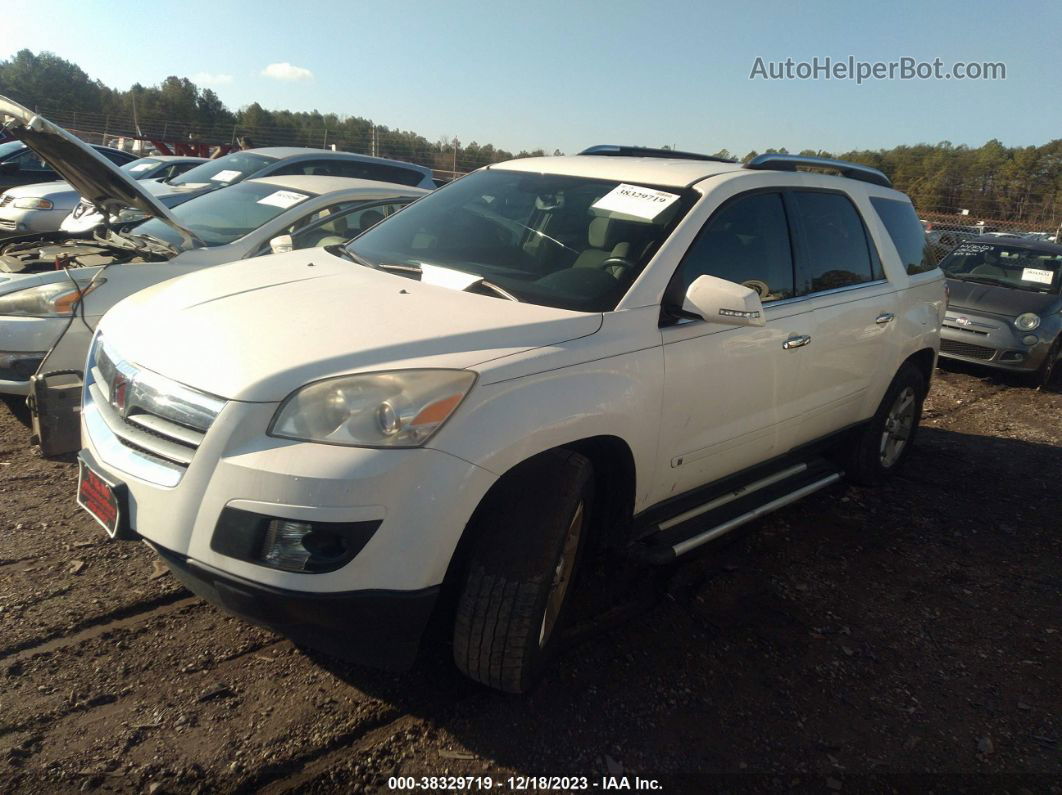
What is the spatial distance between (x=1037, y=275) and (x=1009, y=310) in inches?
39.3

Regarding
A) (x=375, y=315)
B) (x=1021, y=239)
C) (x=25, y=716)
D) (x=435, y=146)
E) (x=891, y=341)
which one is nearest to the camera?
(x=25, y=716)

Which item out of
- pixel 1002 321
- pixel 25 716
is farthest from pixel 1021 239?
pixel 25 716

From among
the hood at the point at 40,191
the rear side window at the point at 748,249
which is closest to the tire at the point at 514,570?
the rear side window at the point at 748,249

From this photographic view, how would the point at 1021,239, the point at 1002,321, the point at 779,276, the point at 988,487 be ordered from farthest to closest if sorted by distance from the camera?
the point at 1021,239 → the point at 1002,321 → the point at 988,487 → the point at 779,276

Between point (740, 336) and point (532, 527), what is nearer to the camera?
point (532, 527)

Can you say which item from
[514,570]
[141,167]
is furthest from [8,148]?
[514,570]

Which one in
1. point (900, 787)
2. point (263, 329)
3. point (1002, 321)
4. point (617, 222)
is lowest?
point (900, 787)

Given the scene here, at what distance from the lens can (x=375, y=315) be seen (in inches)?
99.4

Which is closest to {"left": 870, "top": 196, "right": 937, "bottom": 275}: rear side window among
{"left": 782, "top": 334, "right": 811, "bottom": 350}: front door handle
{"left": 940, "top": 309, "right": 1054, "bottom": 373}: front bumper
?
{"left": 782, "top": 334, "right": 811, "bottom": 350}: front door handle

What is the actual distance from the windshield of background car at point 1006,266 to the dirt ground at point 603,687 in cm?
640

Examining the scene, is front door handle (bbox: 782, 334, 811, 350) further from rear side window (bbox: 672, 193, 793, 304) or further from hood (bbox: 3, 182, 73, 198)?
hood (bbox: 3, 182, 73, 198)

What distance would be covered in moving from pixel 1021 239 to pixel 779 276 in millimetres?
8177

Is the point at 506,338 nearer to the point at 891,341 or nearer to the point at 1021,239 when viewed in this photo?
the point at 891,341

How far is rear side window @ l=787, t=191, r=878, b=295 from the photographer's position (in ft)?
12.2
